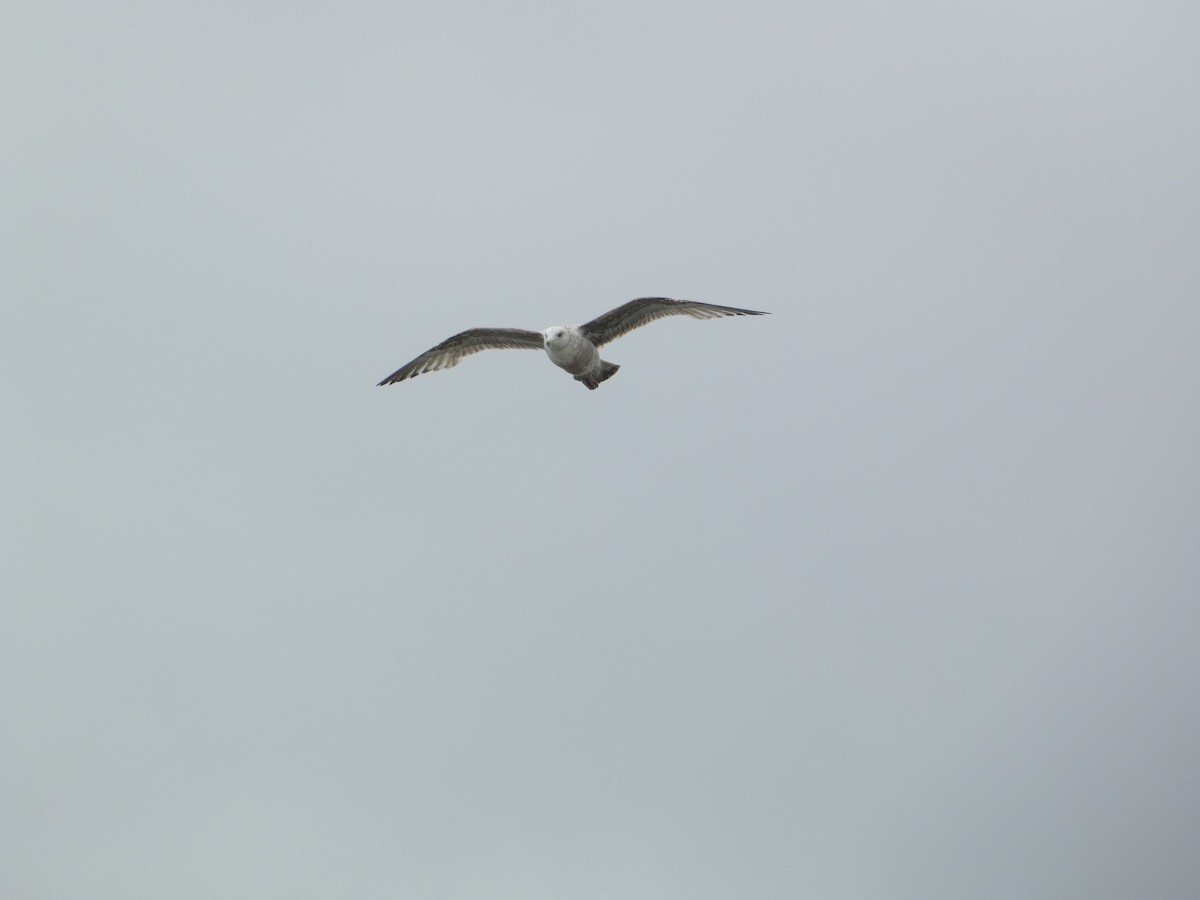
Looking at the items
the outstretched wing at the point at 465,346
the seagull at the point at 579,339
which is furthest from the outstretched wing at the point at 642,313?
the outstretched wing at the point at 465,346

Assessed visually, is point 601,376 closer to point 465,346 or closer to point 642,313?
point 642,313

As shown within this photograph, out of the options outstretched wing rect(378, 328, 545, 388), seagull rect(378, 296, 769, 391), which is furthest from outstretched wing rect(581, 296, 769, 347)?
outstretched wing rect(378, 328, 545, 388)

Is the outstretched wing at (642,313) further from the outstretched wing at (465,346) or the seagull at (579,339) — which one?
the outstretched wing at (465,346)

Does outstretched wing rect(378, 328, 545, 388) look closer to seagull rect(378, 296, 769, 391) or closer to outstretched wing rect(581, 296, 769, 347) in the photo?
seagull rect(378, 296, 769, 391)

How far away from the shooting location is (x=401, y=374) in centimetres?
3556

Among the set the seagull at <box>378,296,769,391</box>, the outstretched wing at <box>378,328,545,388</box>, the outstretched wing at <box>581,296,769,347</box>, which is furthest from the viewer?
the outstretched wing at <box>378,328,545,388</box>

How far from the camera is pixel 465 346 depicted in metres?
35.7

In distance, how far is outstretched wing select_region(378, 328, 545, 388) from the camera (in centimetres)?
3516

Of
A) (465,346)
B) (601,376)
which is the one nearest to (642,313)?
(601,376)

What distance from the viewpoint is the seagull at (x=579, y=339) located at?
1299 inches

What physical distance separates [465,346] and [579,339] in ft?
12.9

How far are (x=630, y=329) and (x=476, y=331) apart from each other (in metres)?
3.97

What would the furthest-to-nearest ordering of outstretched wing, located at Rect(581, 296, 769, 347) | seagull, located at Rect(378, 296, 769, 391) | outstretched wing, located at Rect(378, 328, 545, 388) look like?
outstretched wing, located at Rect(378, 328, 545, 388)
outstretched wing, located at Rect(581, 296, 769, 347)
seagull, located at Rect(378, 296, 769, 391)

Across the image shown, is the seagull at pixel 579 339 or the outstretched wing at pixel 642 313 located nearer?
the seagull at pixel 579 339
